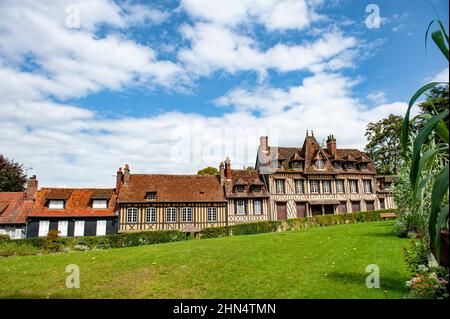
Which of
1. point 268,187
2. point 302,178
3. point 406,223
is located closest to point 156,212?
point 268,187

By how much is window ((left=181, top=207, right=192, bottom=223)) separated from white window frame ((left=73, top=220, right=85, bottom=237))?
758cm

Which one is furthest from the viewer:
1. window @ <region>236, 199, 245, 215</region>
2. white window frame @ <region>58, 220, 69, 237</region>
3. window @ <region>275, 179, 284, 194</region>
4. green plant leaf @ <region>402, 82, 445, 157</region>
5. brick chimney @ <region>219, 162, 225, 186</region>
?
window @ <region>275, 179, 284, 194</region>

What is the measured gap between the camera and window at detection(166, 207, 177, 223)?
25734mm

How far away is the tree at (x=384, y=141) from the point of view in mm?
38531

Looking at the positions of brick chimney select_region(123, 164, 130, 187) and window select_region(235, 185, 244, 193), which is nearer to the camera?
brick chimney select_region(123, 164, 130, 187)

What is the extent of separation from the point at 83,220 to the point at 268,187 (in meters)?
15.2

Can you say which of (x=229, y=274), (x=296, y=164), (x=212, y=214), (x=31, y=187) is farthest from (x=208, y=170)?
(x=229, y=274)

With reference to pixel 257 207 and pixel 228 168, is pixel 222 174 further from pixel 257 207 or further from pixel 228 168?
pixel 257 207

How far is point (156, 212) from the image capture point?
84.0 ft

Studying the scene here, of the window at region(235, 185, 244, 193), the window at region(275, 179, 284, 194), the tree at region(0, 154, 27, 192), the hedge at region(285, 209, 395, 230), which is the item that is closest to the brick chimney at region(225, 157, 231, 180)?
the window at region(235, 185, 244, 193)

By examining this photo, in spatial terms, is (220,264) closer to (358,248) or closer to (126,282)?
(126,282)

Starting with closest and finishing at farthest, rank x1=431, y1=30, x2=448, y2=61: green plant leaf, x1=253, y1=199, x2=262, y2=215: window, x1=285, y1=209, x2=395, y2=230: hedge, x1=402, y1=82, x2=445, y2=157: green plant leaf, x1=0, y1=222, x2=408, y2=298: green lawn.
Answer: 1. x1=431, y1=30, x2=448, y2=61: green plant leaf
2. x1=402, y1=82, x2=445, y2=157: green plant leaf
3. x1=0, y1=222, x2=408, y2=298: green lawn
4. x1=285, y1=209, x2=395, y2=230: hedge
5. x1=253, y1=199, x2=262, y2=215: window

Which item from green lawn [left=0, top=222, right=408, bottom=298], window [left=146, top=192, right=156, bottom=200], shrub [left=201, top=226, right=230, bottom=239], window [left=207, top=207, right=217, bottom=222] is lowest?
green lawn [left=0, top=222, right=408, bottom=298]

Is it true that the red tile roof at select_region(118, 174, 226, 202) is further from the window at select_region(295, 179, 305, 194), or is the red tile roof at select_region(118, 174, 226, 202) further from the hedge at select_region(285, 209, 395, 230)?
the window at select_region(295, 179, 305, 194)
